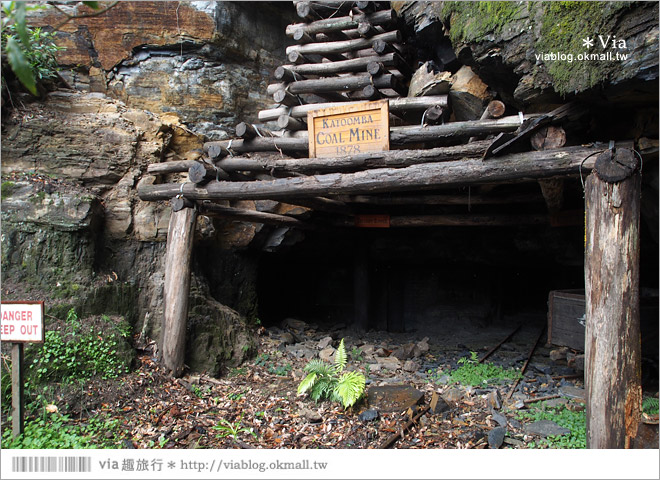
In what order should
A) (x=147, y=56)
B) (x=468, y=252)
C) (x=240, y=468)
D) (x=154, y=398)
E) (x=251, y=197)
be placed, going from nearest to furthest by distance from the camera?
(x=240, y=468) < (x=154, y=398) < (x=251, y=197) < (x=147, y=56) < (x=468, y=252)

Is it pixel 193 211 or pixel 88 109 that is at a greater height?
pixel 88 109

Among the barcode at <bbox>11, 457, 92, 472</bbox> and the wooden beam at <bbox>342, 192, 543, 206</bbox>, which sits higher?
the wooden beam at <bbox>342, 192, 543, 206</bbox>

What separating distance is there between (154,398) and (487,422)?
14.5ft

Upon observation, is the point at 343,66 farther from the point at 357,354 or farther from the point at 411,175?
the point at 357,354

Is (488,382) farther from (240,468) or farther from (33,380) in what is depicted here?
(33,380)

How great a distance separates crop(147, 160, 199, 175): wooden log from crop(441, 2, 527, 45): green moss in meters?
4.34

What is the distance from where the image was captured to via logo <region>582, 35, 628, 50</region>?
3857mm

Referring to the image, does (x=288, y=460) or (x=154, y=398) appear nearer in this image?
(x=288, y=460)

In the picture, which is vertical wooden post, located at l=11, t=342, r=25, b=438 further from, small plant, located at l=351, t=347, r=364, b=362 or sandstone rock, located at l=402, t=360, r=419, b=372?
sandstone rock, located at l=402, t=360, r=419, b=372

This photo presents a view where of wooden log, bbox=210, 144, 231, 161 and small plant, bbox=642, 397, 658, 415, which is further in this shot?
wooden log, bbox=210, 144, 231, 161

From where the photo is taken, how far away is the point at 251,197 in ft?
20.7

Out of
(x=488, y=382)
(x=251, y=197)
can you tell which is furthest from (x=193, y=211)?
(x=488, y=382)

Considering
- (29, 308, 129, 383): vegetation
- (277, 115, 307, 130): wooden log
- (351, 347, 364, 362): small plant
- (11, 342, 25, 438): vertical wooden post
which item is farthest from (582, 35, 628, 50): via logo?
(29, 308, 129, 383): vegetation

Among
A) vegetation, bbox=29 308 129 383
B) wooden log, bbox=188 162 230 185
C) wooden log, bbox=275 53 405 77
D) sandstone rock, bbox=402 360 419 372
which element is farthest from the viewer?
sandstone rock, bbox=402 360 419 372
